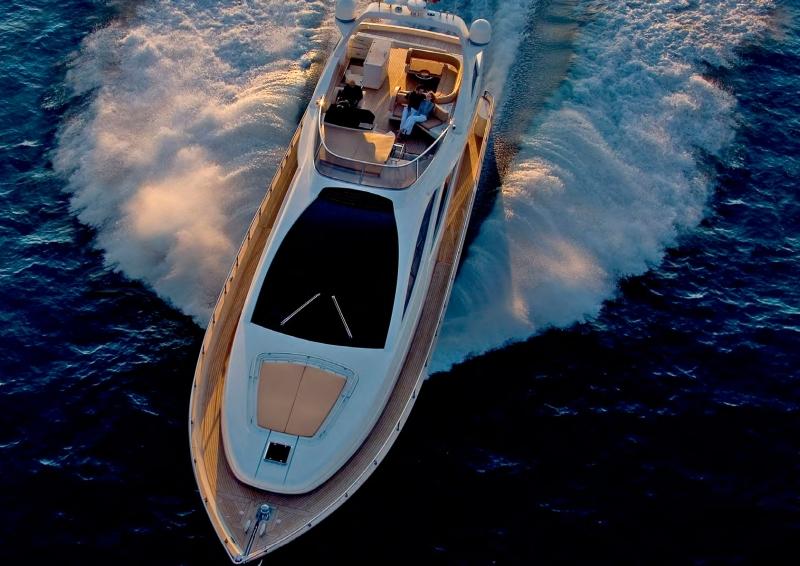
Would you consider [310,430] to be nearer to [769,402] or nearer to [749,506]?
[749,506]

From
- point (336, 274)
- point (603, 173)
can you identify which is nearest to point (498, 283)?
point (336, 274)

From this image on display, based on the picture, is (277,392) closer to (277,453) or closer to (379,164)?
(277,453)

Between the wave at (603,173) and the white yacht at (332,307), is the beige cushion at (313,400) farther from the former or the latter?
the wave at (603,173)

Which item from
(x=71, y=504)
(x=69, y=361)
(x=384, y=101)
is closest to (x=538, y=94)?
(x=384, y=101)

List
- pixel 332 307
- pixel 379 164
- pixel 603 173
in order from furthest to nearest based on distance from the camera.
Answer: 1. pixel 603 173
2. pixel 379 164
3. pixel 332 307

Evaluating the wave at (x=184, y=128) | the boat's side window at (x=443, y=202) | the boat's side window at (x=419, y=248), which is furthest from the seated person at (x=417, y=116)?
the wave at (x=184, y=128)

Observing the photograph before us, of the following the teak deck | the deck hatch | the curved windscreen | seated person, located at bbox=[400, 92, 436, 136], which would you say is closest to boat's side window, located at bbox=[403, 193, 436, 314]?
the curved windscreen
